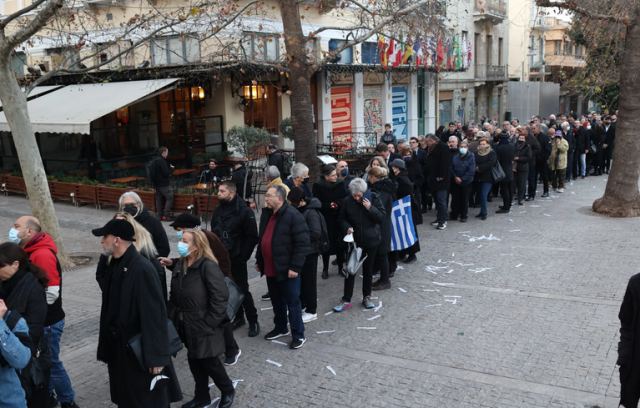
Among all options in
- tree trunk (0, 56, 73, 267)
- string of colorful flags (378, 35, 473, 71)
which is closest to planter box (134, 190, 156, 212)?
tree trunk (0, 56, 73, 267)

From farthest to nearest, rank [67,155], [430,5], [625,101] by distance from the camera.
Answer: [67,155], [430,5], [625,101]

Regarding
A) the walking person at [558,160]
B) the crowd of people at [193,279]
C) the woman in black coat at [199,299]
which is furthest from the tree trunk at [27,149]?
the walking person at [558,160]

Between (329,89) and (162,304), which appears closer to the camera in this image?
(162,304)

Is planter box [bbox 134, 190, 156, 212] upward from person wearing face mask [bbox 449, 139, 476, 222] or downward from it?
downward

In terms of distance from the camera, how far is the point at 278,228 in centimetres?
623

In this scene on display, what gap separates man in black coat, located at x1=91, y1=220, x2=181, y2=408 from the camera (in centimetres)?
418

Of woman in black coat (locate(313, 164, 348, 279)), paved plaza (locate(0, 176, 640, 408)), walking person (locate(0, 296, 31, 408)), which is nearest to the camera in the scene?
walking person (locate(0, 296, 31, 408))

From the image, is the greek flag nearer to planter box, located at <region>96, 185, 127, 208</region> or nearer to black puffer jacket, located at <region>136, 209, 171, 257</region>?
black puffer jacket, located at <region>136, 209, 171, 257</region>

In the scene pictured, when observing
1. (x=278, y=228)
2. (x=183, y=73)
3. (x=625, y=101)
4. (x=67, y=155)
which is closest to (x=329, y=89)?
(x=183, y=73)

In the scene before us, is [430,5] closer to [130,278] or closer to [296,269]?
[296,269]

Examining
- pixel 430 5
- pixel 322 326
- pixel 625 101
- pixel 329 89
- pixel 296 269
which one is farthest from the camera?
pixel 329 89

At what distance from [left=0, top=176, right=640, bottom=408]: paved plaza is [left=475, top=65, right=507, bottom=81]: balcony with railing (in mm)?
28407

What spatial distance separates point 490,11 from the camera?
117 ft

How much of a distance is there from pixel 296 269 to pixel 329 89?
1823 cm
